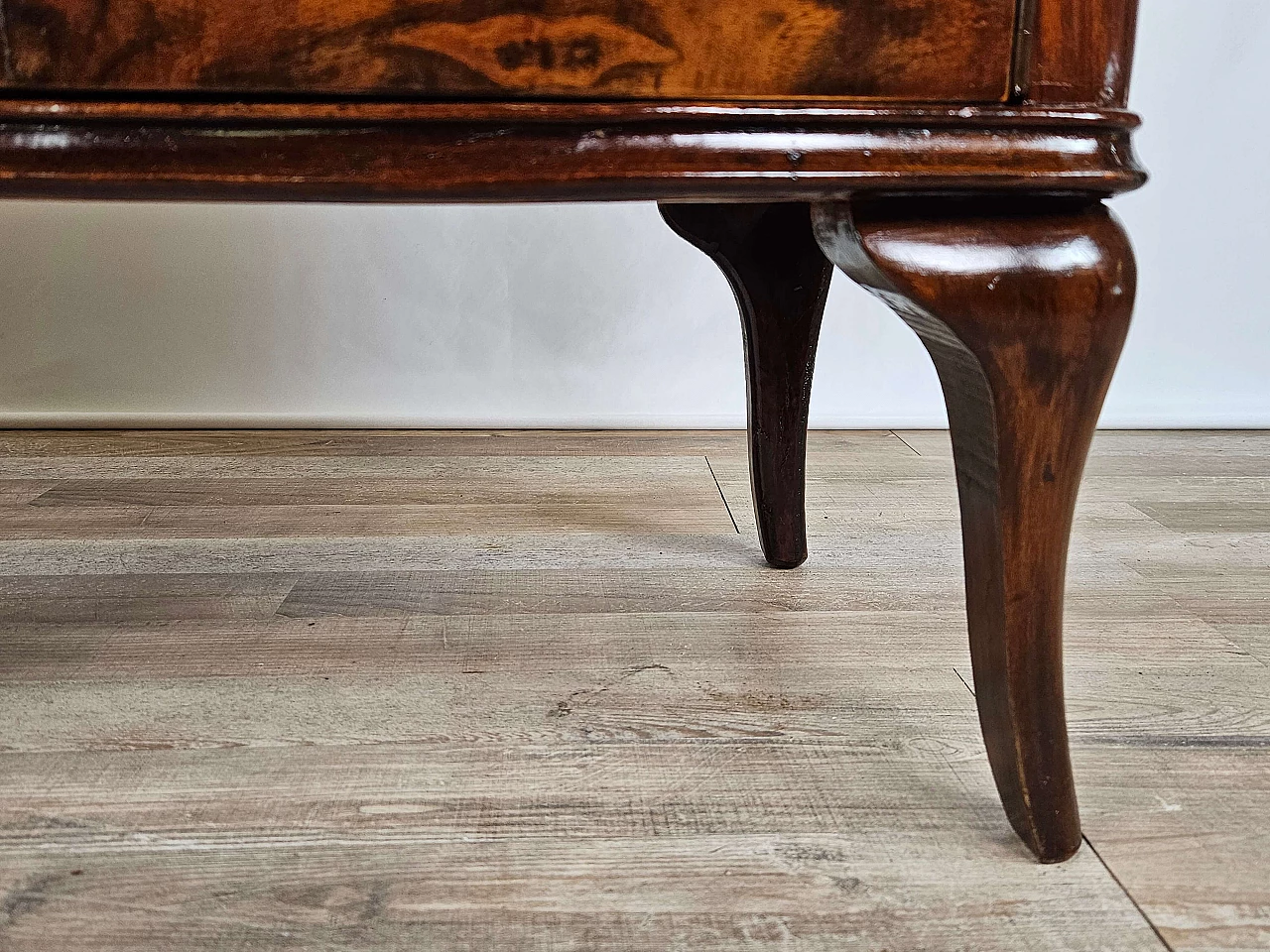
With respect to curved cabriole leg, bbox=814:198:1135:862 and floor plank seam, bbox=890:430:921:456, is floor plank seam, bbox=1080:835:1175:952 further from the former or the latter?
floor plank seam, bbox=890:430:921:456

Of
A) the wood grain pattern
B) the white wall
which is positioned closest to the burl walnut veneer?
the wood grain pattern

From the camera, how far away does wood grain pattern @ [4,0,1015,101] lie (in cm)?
40

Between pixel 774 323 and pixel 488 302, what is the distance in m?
0.76

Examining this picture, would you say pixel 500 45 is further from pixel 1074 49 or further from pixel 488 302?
pixel 488 302

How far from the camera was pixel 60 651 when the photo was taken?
0.74 m

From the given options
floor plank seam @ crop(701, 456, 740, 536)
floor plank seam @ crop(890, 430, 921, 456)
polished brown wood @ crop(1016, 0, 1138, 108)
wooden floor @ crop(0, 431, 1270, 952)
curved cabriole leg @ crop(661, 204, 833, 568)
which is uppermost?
polished brown wood @ crop(1016, 0, 1138, 108)

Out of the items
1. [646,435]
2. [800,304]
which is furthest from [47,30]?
[646,435]

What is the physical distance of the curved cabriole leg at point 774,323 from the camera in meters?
0.83

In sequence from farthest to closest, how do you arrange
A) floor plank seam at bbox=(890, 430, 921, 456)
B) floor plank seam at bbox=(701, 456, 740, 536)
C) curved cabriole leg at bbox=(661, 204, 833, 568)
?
floor plank seam at bbox=(890, 430, 921, 456)
floor plank seam at bbox=(701, 456, 740, 536)
curved cabriole leg at bbox=(661, 204, 833, 568)

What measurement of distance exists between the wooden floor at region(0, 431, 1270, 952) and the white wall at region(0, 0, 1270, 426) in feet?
1.35

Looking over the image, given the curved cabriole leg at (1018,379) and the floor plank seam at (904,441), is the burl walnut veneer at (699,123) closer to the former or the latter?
the curved cabriole leg at (1018,379)

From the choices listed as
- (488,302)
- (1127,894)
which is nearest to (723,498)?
(488,302)

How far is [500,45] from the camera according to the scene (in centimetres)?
41

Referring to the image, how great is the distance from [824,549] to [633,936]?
59 cm
